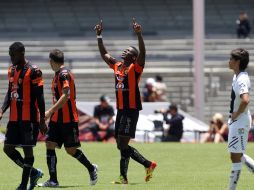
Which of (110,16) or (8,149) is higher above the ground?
(110,16)

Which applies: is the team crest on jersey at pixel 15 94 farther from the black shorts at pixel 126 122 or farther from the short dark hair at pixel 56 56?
the black shorts at pixel 126 122

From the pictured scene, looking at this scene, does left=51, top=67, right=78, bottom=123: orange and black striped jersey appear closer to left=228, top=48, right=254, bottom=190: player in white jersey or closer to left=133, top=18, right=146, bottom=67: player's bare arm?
left=133, top=18, right=146, bottom=67: player's bare arm

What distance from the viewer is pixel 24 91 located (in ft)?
44.0

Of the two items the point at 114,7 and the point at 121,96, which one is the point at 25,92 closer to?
the point at 121,96

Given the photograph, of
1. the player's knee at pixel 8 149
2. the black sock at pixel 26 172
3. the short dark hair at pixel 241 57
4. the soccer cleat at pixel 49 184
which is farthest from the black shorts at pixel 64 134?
the short dark hair at pixel 241 57

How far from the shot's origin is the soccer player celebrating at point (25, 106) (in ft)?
43.5

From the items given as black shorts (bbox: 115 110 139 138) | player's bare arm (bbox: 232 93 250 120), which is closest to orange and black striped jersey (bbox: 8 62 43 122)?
black shorts (bbox: 115 110 139 138)

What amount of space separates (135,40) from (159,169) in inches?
894

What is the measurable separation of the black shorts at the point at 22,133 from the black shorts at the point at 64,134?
4.20 feet

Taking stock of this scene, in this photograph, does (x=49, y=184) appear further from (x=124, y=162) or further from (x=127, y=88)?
(x=127, y=88)

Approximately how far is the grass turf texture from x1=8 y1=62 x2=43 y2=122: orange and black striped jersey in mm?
1277

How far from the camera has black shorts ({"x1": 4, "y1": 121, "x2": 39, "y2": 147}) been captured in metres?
13.3

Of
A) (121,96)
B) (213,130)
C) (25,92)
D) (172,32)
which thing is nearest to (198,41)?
(213,130)

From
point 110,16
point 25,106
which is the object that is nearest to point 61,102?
point 25,106
